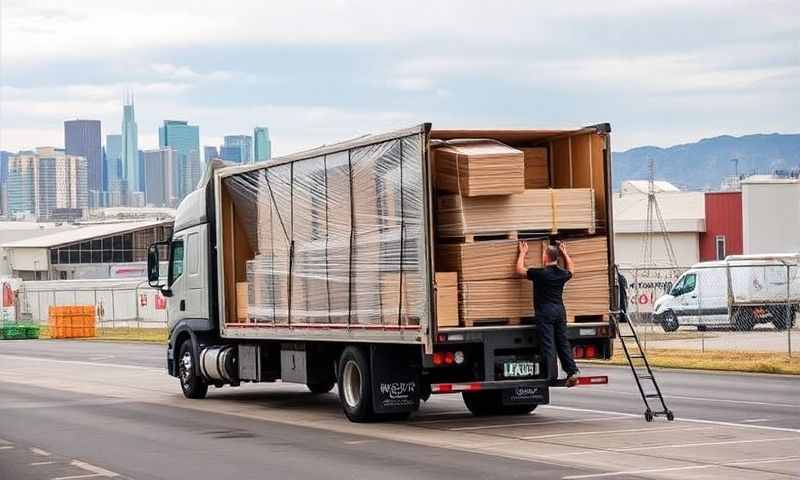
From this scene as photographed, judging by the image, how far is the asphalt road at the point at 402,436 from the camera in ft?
46.3

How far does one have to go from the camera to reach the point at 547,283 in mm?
17625

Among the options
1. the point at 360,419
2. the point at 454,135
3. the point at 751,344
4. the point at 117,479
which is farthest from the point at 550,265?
the point at 751,344

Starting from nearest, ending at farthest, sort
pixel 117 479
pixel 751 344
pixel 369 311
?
pixel 117 479 → pixel 369 311 → pixel 751 344

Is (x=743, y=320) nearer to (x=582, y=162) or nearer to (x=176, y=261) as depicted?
(x=176, y=261)

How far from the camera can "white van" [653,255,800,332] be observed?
153 ft

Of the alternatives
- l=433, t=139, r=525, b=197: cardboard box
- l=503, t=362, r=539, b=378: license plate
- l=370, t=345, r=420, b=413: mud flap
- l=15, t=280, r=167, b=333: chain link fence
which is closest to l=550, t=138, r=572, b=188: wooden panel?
l=433, t=139, r=525, b=197: cardboard box

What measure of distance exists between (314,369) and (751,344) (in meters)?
20.0

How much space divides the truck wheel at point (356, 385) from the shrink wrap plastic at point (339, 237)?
0.46m

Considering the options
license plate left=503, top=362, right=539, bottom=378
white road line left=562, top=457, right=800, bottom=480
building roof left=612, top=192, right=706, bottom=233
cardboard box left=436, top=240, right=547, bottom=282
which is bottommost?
white road line left=562, top=457, right=800, bottom=480

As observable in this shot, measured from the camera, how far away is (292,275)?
20.6 metres

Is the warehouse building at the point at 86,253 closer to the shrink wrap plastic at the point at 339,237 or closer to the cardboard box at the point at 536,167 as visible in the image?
the shrink wrap plastic at the point at 339,237

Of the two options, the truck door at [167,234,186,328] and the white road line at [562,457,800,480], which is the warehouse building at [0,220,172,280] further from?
the white road line at [562,457,800,480]

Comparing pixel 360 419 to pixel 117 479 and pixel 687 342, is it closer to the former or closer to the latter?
pixel 117 479

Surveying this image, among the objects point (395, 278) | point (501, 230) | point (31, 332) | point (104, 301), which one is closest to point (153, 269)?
point (395, 278)
